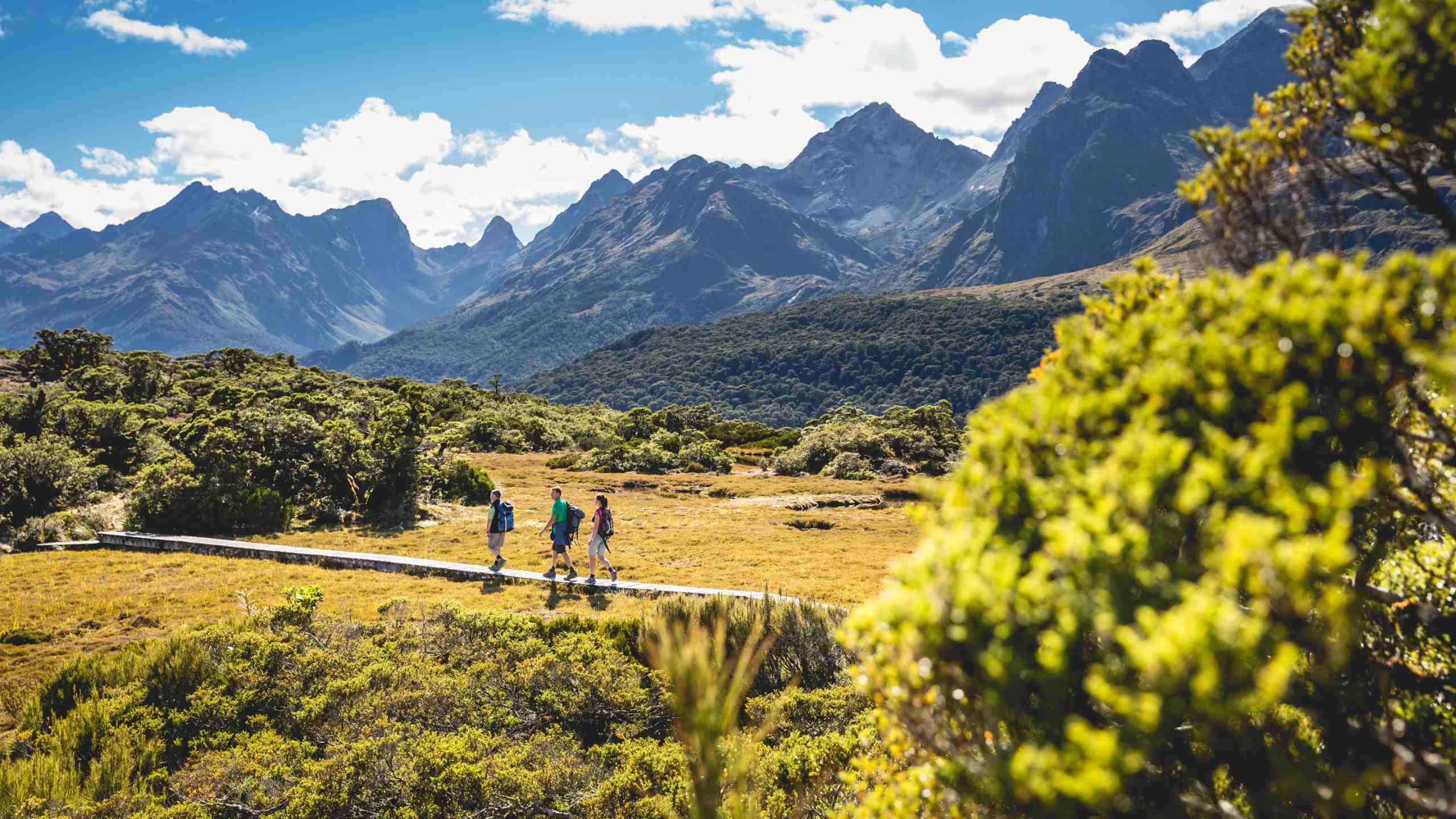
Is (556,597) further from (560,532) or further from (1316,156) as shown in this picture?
(1316,156)

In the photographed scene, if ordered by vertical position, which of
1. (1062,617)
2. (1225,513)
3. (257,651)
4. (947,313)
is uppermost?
(947,313)

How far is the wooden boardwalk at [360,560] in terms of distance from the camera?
502 inches

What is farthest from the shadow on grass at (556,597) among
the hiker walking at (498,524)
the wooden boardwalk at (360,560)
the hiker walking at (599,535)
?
the hiker walking at (498,524)

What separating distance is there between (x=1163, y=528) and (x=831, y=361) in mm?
138413

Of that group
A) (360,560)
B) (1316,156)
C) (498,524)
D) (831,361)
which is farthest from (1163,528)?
(831,361)

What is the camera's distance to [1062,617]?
6.39ft

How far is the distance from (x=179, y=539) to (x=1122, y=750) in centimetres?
Answer: 1878

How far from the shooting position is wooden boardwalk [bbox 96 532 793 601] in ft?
41.8

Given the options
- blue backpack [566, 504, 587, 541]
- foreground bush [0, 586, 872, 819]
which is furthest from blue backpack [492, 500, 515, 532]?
foreground bush [0, 586, 872, 819]

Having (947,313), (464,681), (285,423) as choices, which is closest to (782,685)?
(464,681)

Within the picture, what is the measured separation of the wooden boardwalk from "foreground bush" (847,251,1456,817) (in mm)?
9002

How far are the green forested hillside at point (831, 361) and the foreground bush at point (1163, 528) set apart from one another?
11124 cm

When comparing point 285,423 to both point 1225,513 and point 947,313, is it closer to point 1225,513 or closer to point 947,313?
point 1225,513

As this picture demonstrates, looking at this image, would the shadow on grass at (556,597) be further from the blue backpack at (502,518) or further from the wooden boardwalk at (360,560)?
the blue backpack at (502,518)
